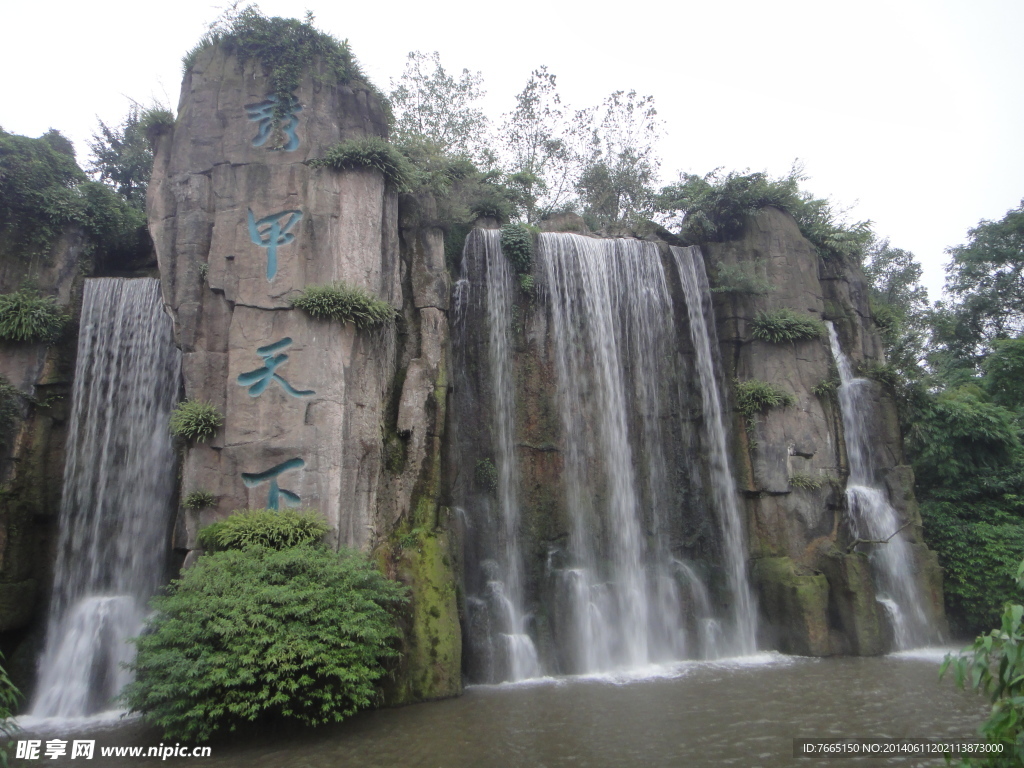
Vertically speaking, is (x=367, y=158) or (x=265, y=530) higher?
(x=367, y=158)

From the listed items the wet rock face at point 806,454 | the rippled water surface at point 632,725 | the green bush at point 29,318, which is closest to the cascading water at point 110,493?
the green bush at point 29,318

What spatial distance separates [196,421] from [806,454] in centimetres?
1056

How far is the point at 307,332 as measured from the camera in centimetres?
1005

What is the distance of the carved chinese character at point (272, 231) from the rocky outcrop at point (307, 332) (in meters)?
0.02

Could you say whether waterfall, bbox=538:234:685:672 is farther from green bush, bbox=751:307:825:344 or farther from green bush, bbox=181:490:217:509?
green bush, bbox=181:490:217:509

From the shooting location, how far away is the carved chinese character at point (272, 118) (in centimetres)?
1148

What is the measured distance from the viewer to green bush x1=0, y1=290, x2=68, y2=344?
1108cm

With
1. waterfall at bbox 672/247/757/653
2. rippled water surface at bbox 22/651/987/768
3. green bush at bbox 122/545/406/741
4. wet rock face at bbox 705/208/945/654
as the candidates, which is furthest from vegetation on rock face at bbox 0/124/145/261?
wet rock face at bbox 705/208/945/654

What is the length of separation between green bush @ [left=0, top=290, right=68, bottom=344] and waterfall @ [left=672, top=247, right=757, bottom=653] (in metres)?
11.5

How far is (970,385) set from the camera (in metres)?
16.2

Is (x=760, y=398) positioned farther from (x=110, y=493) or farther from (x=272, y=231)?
(x=110, y=493)

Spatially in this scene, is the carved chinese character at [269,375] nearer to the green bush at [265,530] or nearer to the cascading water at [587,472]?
the green bush at [265,530]

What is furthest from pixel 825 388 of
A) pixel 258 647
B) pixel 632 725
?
pixel 258 647

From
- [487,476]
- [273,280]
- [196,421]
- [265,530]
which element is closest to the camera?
[265,530]
